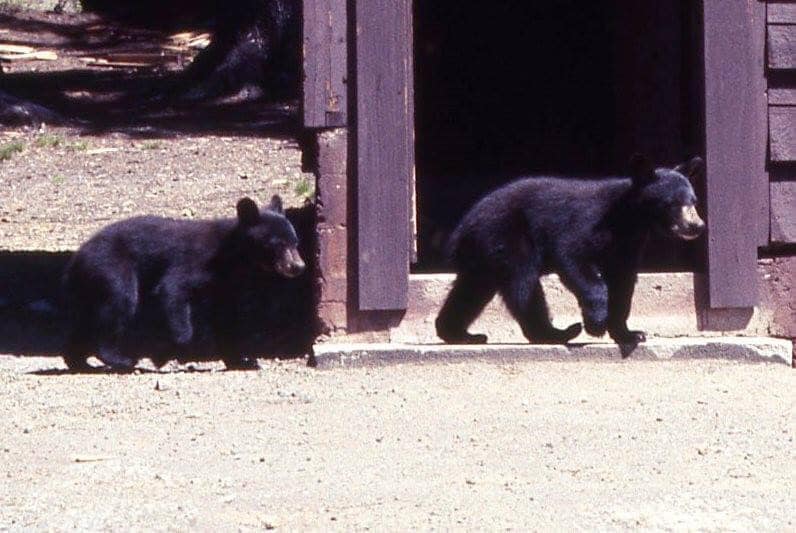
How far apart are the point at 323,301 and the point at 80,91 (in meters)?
13.5

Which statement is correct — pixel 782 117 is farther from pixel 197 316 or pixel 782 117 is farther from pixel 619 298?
pixel 197 316

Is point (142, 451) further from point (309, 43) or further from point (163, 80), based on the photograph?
point (163, 80)

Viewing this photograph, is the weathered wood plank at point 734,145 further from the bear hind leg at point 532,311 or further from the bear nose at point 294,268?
the bear nose at point 294,268

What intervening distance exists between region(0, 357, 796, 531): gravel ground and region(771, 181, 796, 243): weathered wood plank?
0.79 m

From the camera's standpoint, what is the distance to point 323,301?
9.34 m

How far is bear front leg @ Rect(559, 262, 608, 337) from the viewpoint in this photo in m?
9.26

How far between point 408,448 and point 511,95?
10828 millimetres

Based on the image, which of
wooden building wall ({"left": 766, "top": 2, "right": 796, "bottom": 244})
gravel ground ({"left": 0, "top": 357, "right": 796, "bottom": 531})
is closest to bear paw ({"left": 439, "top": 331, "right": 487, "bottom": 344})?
gravel ground ({"left": 0, "top": 357, "right": 796, "bottom": 531})

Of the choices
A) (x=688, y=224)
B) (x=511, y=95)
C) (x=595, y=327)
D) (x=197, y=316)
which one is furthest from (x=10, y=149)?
(x=688, y=224)

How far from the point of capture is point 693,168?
9.54 metres

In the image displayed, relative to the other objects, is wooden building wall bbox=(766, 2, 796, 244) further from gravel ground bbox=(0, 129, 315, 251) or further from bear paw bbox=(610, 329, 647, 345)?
gravel ground bbox=(0, 129, 315, 251)

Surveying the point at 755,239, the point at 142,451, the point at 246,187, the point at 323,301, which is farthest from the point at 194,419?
the point at 246,187

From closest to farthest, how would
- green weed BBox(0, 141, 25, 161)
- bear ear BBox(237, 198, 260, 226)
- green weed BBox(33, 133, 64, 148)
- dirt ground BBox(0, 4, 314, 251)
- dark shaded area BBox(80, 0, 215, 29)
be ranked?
bear ear BBox(237, 198, 260, 226) < dirt ground BBox(0, 4, 314, 251) < green weed BBox(0, 141, 25, 161) < green weed BBox(33, 133, 64, 148) < dark shaded area BBox(80, 0, 215, 29)

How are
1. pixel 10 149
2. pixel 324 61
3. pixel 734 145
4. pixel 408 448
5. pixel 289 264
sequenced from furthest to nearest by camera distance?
pixel 10 149 → pixel 289 264 → pixel 734 145 → pixel 324 61 → pixel 408 448
